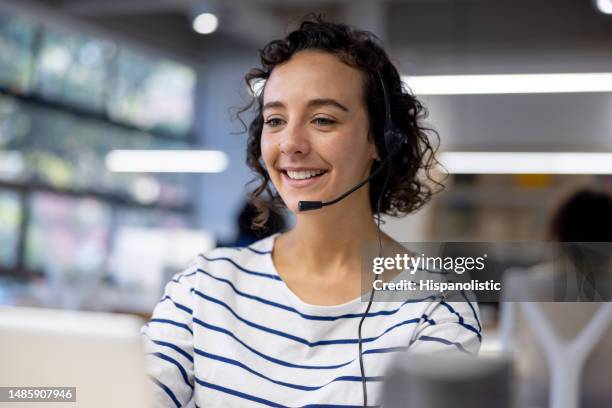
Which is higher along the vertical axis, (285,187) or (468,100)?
(468,100)

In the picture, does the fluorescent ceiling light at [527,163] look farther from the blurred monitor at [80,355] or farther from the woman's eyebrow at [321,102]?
the blurred monitor at [80,355]

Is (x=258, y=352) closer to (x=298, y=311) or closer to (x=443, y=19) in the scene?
(x=298, y=311)

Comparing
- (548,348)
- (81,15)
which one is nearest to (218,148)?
(81,15)

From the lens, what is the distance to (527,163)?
8.12 metres

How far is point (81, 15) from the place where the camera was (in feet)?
28.9

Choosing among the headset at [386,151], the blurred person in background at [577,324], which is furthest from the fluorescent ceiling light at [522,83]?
the headset at [386,151]

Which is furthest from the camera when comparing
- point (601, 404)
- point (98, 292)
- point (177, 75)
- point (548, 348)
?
point (177, 75)

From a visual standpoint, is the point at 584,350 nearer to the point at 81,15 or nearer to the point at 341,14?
the point at 341,14

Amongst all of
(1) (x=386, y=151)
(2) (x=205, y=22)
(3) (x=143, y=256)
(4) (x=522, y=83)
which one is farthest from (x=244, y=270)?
(3) (x=143, y=256)

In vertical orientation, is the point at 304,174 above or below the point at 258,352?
above

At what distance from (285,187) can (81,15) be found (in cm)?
779

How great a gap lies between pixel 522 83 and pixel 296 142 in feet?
21.5

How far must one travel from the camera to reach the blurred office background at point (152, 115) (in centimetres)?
802

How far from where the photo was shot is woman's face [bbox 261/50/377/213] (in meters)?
1.53
